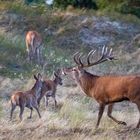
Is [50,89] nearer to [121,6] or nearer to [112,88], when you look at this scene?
[112,88]

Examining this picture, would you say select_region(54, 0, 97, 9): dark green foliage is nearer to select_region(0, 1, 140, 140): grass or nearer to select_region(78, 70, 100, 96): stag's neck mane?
select_region(0, 1, 140, 140): grass

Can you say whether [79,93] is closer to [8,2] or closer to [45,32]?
[45,32]

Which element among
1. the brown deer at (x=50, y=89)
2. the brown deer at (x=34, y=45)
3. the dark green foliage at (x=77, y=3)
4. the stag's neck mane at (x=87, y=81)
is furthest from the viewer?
the dark green foliage at (x=77, y=3)

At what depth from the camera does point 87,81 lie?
13.2 m

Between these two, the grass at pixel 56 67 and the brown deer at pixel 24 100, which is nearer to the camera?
the grass at pixel 56 67

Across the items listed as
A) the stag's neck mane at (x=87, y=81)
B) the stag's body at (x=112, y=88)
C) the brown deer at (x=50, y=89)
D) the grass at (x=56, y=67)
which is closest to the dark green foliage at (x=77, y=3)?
the grass at (x=56, y=67)

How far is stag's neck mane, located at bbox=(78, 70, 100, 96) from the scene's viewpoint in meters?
13.1

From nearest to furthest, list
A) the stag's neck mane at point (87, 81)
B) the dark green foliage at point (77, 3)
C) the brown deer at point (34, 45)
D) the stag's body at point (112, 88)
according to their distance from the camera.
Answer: the stag's body at point (112, 88)
the stag's neck mane at point (87, 81)
the brown deer at point (34, 45)
the dark green foliage at point (77, 3)

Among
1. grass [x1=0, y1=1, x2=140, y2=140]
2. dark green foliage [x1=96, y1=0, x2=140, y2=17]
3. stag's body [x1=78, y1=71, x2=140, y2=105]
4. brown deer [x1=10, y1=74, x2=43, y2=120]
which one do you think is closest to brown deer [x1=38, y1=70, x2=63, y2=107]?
grass [x1=0, y1=1, x2=140, y2=140]

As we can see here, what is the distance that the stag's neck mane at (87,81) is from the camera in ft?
42.9

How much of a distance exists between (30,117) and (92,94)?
1.47 meters

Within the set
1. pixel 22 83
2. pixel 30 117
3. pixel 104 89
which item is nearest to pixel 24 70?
pixel 22 83

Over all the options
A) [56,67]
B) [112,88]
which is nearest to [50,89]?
[112,88]

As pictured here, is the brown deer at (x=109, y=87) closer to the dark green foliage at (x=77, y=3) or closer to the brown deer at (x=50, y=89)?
the brown deer at (x=50, y=89)
